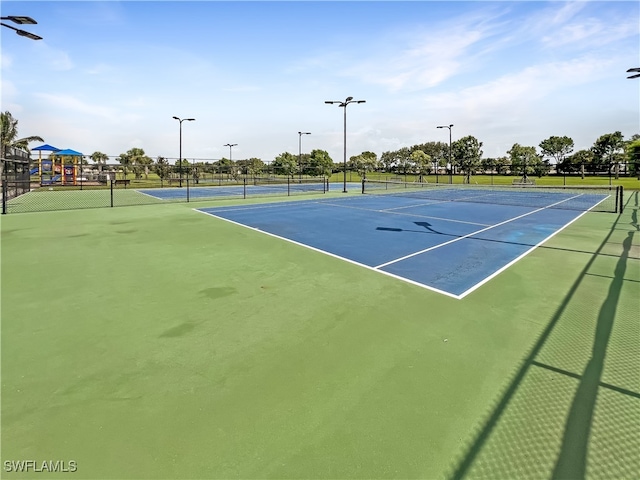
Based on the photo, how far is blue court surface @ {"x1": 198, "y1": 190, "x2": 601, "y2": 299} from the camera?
7.52m

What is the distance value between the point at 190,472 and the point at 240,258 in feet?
20.4

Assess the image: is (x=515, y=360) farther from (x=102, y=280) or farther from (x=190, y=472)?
(x=102, y=280)

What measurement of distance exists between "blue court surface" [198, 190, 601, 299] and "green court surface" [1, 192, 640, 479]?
790 millimetres

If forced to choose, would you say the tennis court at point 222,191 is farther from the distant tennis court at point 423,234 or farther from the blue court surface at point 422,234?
the distant tennis court at point 423,234

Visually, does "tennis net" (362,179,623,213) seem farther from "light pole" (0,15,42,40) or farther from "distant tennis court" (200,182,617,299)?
"light pole" (0,15,42,40)

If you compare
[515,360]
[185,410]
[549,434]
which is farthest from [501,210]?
[185,410]

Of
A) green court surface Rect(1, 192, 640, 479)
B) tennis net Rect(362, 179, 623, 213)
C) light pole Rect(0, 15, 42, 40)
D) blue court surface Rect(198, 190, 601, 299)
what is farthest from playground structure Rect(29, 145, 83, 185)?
green court surface Rect(1, 192, 640, 479)

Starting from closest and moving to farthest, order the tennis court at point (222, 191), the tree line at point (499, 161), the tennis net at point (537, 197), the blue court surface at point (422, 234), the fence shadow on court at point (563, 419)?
the fence shadow on court at point (563, 419) → the blue court surface at point (422, 234) → the tennis net at point (537, 197) → the tennis court at point (222, 191) → the tree line at point (499, 161)

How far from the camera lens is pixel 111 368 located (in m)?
3.83

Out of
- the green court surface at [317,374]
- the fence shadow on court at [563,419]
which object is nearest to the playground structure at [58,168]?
the green court surface at [317,374]

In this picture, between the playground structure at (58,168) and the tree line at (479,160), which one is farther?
the tree line at (479,160)

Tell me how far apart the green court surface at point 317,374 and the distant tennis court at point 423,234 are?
0.75m

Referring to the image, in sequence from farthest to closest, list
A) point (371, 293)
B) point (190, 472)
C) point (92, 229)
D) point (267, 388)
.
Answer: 1. point (92, 229)
2. point (371, 293)
3. point (267, 388)
4. point (190, 472)

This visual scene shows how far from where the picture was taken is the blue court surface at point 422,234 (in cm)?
752
